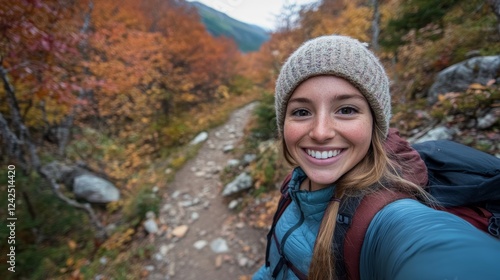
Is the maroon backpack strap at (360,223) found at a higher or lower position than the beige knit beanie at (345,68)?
lower

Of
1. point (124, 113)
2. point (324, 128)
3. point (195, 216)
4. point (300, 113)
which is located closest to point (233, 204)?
point (195, 216)

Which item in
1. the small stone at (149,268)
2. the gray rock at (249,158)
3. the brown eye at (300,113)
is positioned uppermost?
the brown eye at (300,113)

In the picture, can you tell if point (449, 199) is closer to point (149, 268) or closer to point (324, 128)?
point (324, 128)

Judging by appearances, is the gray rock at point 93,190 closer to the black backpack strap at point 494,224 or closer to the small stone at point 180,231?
the small stone at point 180,231

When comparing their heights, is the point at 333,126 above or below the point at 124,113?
above

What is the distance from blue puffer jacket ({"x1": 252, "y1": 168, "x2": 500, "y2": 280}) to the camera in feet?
1.84

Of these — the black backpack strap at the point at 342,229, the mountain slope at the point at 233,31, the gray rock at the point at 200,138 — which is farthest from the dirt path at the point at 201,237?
the mountain slope at the point at 233,31

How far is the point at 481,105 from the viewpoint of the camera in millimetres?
2996

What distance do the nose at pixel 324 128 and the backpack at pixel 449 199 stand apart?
0.32 m

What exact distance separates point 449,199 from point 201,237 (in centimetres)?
446

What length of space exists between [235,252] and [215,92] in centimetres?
1225

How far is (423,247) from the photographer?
0.68m

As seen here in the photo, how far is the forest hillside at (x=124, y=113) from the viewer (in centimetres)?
358

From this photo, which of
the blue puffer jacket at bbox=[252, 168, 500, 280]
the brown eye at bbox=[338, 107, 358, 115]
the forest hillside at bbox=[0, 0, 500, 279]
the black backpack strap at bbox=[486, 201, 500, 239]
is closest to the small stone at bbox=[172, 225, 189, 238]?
the forest hillside at bbox=[0, 0, 500, 279]
